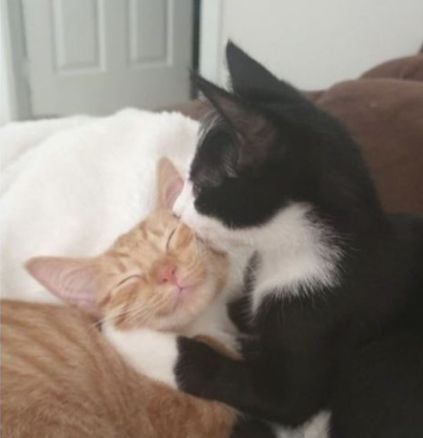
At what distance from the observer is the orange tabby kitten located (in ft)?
2.56

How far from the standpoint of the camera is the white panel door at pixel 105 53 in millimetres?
2775

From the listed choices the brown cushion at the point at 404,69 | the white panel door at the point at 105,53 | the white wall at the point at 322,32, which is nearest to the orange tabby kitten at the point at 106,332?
the brown cushion at the point at 404,69

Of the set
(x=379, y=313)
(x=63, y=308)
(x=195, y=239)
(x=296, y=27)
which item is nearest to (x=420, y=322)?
(x=379, y=313)

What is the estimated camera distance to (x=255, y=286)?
3.14 feet

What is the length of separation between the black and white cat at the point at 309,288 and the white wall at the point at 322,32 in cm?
166

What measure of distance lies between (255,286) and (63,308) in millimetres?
321

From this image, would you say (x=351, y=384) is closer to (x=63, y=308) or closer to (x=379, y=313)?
(x=379, y=313)

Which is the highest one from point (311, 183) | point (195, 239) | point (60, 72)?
point (311, 183)

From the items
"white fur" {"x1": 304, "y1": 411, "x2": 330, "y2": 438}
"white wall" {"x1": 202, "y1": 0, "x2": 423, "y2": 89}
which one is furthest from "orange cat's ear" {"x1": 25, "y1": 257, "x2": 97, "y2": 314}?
"white wall" {"x1": 202, "y1": 0, "x2": 423, "y2": 89}

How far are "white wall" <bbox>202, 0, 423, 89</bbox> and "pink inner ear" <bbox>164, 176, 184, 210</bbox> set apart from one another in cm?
151

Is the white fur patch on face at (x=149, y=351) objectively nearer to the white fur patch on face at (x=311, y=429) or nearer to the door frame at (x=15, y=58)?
the white fur patch on face at (x=311, y=429)

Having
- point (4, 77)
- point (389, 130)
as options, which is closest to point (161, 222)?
point (389, 130)

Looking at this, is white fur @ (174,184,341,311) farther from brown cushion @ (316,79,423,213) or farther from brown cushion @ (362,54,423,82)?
brown cushion @ (362,54,423,82)

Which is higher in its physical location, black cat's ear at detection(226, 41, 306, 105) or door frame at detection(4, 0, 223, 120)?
black cat's ear at detection(226, 41, 306, 105)
